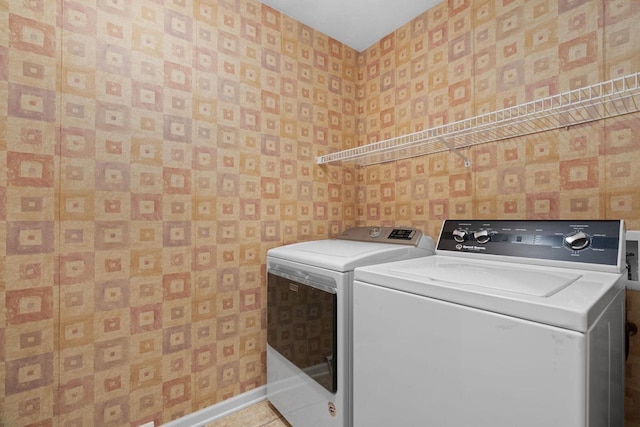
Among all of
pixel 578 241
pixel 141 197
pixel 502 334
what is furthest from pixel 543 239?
pixel 141 197

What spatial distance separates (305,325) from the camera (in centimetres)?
136

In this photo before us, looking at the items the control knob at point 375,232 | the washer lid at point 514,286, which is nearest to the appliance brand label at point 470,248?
the washer lid at point 514,286

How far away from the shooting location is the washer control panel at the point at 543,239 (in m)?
0.99

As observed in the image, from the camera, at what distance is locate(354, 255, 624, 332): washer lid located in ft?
2.12

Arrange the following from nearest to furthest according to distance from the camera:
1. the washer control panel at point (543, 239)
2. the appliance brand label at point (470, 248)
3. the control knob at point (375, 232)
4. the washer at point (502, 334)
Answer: the washer at point (502, 334)
the washer control panel at point (543, 239)
the appliance brand label at point (470, 248)
the control knob at point (375, 232)

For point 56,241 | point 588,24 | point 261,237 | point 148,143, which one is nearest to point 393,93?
point 588,24

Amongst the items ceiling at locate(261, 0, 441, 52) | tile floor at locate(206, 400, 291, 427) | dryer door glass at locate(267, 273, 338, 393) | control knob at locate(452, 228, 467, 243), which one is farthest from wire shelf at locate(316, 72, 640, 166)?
tile floor at locate(206, 400, 291, 427)

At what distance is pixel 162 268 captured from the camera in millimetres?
1405

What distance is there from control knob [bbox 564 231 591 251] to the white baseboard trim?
5.57 feet

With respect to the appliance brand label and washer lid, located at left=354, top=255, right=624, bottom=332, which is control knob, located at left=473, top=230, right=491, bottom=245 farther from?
washer lid, located at left=354, top=255, right=624, bottom=332

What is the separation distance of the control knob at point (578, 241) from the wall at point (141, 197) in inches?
52.5

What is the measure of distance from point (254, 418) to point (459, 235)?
57.0 inches

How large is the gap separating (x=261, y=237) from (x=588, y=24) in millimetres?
1829

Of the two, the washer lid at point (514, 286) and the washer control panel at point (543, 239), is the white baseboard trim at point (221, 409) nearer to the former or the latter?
the washer lid at point (514, 286)
